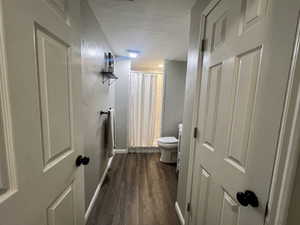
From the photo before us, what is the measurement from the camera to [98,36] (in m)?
1.82

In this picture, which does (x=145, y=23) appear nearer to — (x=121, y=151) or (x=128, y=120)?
(x=128, y=120)

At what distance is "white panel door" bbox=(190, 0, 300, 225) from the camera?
0.52m

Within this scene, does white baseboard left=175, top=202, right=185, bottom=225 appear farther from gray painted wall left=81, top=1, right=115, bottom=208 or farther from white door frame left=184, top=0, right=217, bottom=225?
gray painted wall left=81, top=1, right=115, bottom=208

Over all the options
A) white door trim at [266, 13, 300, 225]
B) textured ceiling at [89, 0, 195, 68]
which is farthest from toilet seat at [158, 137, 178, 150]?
white door trim at [266, 13, 300, 225]

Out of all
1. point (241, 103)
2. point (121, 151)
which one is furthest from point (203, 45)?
point (121, 151)

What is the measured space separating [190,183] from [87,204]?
121 centimetres

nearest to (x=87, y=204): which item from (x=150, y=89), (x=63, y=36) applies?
(x=63, y=36)

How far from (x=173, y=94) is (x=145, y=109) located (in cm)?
80

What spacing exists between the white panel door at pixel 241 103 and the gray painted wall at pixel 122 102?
2334mm

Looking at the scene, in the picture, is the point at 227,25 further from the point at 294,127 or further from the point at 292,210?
the point at 292,210

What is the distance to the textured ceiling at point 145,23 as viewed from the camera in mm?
1406

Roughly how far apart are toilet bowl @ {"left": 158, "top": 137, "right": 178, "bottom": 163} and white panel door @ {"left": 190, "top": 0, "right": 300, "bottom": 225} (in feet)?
5.76

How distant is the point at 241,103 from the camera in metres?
0.73

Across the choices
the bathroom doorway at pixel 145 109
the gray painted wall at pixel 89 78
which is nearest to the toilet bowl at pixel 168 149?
the bathroom doorway at pixel 145 109
